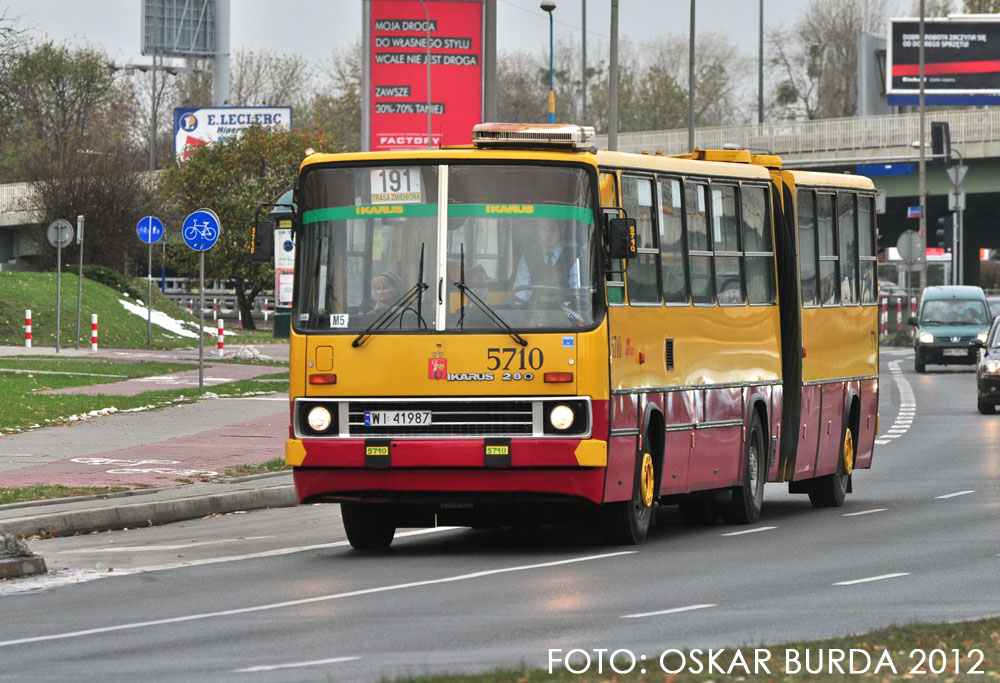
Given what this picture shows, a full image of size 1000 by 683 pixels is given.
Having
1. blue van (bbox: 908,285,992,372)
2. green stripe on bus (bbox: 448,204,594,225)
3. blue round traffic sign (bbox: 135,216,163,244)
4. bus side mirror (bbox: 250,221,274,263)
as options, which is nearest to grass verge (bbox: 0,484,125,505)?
bus side mirror (bbox: 250,221,274,263)

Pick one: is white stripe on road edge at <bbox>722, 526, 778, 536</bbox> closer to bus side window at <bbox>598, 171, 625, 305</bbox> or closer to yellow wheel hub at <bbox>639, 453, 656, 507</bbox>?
yellow wheel hub at <bbox>639, 453, 656, 507</bbox>

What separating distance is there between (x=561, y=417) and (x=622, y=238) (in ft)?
4.24

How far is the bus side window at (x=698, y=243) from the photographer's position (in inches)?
642

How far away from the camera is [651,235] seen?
15.7 metres

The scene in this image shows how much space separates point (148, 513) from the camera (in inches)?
682

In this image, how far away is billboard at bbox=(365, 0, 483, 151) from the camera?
4294 centimetres

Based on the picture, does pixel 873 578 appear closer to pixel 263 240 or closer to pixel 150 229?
pixel 263 240

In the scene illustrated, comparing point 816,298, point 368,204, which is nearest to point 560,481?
point 368,204

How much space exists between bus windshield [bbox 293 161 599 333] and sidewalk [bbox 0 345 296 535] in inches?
108

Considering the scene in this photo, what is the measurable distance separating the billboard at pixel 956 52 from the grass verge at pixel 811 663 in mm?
86364

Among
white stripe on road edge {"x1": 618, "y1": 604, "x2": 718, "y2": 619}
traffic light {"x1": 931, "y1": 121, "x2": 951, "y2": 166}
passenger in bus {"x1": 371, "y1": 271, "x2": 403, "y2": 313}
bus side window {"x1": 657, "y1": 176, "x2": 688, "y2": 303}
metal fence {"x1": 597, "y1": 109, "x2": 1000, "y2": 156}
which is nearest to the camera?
white stripe on road edge {"x1": 618, "y1": 604, "x2": 718, "y2": 619}

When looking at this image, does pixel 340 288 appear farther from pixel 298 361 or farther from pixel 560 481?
pixel 560 481

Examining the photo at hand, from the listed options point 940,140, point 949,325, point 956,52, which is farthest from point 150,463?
point 956,52

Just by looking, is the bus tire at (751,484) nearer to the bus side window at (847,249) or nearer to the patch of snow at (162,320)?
the bus side window at (847,249)
